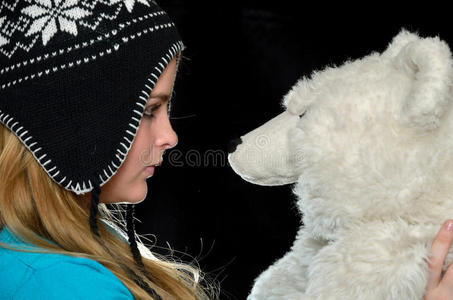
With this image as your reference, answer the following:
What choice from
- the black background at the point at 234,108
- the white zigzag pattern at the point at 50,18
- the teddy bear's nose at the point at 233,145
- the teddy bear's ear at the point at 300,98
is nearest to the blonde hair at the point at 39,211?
the white zigzag pattern at the point at 50,18

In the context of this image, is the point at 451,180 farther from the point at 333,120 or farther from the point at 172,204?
the point at 172,204

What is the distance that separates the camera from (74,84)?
84cm

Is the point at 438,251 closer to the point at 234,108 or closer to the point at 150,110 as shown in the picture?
the point at 150,110

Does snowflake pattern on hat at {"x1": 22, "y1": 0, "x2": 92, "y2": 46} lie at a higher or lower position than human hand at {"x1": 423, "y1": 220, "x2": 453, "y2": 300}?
higher

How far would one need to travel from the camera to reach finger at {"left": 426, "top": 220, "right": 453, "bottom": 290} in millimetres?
770

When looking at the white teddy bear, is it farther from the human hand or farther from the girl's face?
the girl's face

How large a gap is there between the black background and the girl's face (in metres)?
0.62

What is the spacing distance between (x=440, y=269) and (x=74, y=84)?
0.59 metres

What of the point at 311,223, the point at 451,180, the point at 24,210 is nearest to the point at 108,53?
the point at 24,210

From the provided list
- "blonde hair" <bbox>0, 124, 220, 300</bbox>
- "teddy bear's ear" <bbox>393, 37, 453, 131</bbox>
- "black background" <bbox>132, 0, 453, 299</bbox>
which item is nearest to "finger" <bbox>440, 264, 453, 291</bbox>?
"teddy bear's ear" <bbox>393, 37, 453, 131</bbox>

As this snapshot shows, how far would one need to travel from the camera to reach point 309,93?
931 mm

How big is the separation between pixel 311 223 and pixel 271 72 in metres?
0.83

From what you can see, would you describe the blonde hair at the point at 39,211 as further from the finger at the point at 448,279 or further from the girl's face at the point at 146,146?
the finger at the point at 448,279

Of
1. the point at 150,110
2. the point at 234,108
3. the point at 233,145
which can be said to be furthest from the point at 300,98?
the point at 234,108
